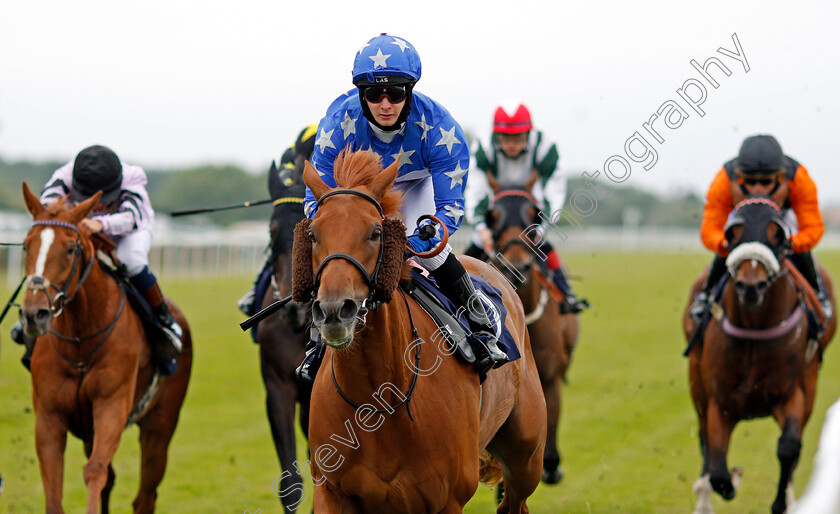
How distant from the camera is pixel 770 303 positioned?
20.7 ft

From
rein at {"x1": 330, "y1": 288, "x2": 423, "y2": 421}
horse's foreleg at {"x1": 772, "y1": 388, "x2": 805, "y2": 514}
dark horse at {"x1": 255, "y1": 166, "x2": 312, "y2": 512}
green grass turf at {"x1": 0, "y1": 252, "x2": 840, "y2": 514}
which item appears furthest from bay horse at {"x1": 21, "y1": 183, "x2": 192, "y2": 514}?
horse's foreleg at {"x1": 772, "y1": 388, "x2": 805, "y2": 514}

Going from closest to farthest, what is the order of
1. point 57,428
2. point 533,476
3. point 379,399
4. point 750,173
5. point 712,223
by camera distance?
point 379,399, point 533,476, point 57,428, point 750,173, point 712,223

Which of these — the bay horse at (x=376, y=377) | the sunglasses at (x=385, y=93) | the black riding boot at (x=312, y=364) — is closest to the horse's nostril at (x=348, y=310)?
the bay horse at (x=376, y=377)

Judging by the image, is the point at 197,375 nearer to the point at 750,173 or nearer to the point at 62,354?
the point at 62,354

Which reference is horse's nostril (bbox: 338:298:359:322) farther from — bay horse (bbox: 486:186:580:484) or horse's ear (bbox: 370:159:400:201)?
bay horse (bbox: 486:186:580:484)

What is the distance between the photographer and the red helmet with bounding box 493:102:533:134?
753 centimetres

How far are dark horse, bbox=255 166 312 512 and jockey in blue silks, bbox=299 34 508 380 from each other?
5.91ft

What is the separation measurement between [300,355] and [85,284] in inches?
51.7

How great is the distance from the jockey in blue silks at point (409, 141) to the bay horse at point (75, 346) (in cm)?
187

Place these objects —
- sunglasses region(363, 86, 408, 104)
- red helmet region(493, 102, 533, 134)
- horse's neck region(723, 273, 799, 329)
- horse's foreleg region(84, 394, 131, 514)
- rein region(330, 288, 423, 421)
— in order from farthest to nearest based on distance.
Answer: red helmet region(493, 102, 533, 134) → horse's neck region(723, 273, 799, 329) → horse's foreleg region(84, 394, 131, 514) → sunglasses region(363, 86, 408, 104) → rein region(330, 288, 423, 421)

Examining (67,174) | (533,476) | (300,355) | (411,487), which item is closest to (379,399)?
(411,487)

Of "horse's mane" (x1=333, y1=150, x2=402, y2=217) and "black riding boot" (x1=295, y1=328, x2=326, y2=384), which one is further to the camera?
"black riding boot" (x1=295, y1=328, x2=326, y2=384)

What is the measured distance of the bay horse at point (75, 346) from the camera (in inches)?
205

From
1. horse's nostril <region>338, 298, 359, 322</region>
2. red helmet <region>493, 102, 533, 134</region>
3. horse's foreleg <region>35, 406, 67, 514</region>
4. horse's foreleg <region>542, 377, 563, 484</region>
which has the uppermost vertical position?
horse's nostril <region>338, 298, 359, 322</region>
